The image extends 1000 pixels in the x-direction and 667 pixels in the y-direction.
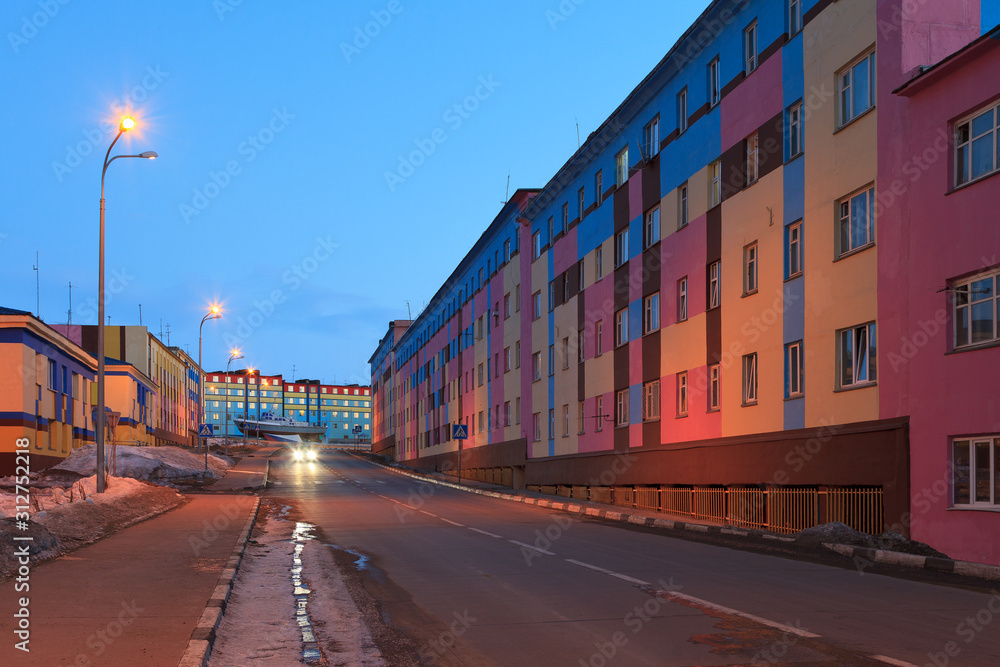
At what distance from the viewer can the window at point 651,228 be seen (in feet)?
101

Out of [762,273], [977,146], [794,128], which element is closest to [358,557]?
[977,146]

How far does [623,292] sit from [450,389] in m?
37.0

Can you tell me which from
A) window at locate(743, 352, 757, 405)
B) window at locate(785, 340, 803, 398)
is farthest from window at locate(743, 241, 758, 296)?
window at locate(785, 340, 803, 398)

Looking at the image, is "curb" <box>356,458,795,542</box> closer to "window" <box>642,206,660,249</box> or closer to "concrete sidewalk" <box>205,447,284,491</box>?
"window" <box>642,206,660,249</box>

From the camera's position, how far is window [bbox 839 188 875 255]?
18797 millimetres

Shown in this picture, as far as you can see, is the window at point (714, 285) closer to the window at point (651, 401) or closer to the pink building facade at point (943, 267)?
the window at point (651, 401)

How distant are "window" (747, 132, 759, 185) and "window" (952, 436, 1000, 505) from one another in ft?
A: 33.3

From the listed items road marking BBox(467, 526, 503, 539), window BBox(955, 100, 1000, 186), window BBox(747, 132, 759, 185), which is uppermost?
window BBox(747, 132, 759, 185)

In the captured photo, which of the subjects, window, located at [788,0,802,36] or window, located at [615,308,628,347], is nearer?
window, located at [788,0,802,36]

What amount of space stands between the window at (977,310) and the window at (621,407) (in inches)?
707

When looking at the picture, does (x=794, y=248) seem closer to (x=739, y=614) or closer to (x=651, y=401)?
(x=651, y=401)

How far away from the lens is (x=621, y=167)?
115ft

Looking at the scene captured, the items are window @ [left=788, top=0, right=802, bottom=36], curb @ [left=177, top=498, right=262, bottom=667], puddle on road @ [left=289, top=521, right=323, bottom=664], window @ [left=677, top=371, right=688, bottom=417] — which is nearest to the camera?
curb @ [left=177, top=498, right=262, bottom=667]

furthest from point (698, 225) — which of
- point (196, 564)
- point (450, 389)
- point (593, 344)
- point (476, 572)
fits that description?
point (450, 389)
